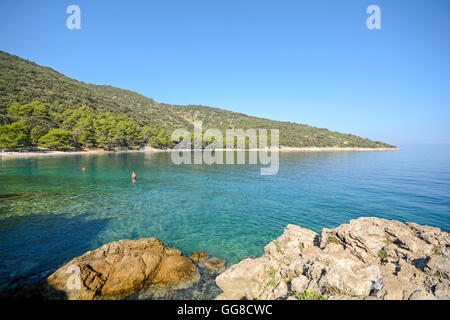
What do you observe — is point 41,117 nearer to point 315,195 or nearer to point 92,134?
point 92,134

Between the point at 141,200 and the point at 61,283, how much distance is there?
521 inches

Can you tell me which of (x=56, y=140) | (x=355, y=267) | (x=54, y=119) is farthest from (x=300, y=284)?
(x=54, y=119)

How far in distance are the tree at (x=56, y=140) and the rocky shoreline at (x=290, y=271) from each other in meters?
80.6

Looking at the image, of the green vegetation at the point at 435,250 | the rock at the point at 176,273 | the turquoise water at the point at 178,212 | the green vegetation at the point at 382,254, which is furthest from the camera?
the turquoise water at the point at 178,212

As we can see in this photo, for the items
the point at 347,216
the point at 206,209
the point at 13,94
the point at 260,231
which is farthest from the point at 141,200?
the point at 13,94

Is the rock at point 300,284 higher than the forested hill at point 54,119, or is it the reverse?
the forested hill at point 54,119

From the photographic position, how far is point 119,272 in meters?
7.75

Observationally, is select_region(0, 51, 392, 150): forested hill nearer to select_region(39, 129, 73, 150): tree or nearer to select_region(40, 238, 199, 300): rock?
select_region(39, 129, 73, 150): tree

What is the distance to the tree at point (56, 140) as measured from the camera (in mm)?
66938

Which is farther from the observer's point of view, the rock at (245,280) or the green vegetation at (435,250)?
the rock at (245,280)

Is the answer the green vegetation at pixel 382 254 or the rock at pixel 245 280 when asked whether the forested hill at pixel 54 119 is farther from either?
the green vegetation at pixel 382 254

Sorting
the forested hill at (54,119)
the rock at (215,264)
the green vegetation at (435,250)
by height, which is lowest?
the rock at (215,264)

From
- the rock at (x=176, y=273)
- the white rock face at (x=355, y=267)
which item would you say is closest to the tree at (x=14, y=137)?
the rock at (x=176, y=273)

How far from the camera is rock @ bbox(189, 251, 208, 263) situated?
391 inches
